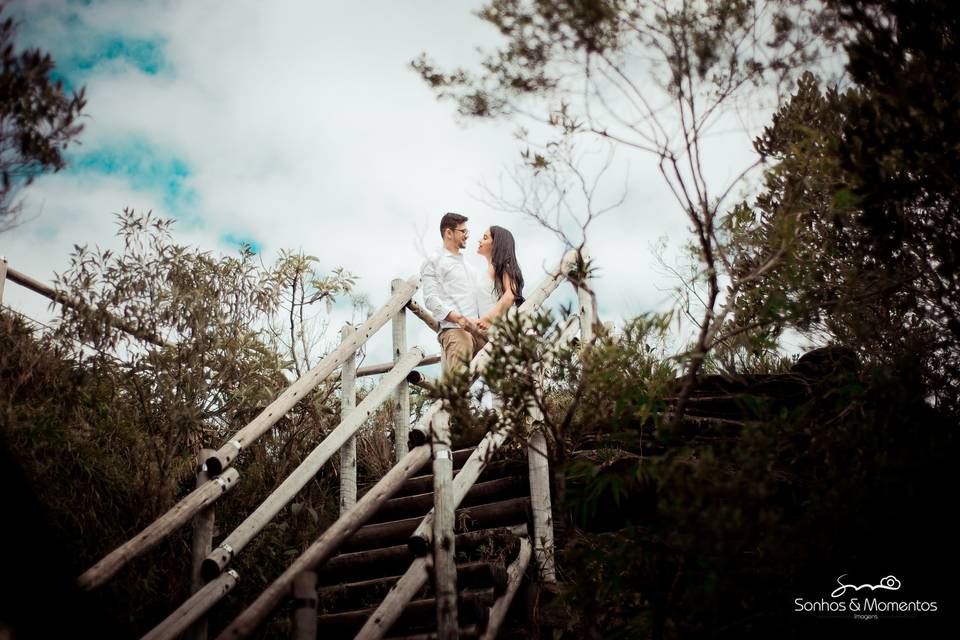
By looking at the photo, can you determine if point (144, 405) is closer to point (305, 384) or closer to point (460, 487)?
point (305, 384)

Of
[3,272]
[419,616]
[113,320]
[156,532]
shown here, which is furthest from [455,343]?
[3,272]

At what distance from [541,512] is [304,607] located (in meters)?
2.34

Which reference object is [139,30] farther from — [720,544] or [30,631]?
[720,544]

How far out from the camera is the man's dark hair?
23.0 ft

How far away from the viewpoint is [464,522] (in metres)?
5.72

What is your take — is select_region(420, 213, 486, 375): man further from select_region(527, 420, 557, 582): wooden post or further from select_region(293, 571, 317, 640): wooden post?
select_region(293, 571, 317, 640): wooden post

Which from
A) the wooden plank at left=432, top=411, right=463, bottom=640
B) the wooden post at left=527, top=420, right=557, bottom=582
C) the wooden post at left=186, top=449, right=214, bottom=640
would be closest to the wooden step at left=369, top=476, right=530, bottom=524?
the wooden post at left=527, top=420, right=557, bottom=582

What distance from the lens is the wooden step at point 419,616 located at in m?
4.69

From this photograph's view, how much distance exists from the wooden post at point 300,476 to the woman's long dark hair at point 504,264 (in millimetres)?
1146

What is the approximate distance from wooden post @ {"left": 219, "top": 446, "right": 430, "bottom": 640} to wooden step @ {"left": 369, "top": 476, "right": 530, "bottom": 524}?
95 centimetres

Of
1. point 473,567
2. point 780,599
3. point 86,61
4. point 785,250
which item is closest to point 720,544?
point 780,599

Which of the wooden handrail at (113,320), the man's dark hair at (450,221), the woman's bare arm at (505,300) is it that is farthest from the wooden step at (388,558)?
the man's dark hair at (450,221)

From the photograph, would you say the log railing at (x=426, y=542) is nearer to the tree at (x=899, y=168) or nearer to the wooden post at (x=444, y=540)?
the wooden post at (x=444, y=540)

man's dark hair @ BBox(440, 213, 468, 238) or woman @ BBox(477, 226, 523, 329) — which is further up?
man's dark hair @ BBox(440, 213, 468, 238)
